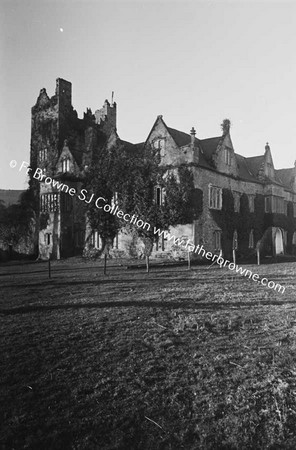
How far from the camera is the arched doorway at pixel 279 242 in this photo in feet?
133

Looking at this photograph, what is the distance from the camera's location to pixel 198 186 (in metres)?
29.6

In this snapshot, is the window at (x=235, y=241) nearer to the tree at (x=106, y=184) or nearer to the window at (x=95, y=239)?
the tree at (x=106, y=184)

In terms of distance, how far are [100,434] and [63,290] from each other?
10702 mm

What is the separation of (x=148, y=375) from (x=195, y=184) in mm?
24006

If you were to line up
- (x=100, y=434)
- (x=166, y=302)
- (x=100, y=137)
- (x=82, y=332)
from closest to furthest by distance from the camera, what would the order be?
(x=100, y=434) → (x=82, y=332) → (x=166, y=302) → (x=100, y=137)

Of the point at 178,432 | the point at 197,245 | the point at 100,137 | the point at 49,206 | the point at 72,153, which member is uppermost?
the point at 100,137

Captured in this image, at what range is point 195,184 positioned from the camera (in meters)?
29.4

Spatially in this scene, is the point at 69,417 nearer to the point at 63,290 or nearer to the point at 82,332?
the point at 82,332

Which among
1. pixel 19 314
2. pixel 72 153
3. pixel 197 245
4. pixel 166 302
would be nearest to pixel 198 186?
pixel 197 245

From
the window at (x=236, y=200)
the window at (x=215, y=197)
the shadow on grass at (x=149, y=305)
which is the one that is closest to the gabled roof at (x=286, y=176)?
the window at (x=236, y=200)

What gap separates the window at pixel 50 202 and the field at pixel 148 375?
83.8 ft

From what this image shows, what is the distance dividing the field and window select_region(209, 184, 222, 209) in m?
19.4

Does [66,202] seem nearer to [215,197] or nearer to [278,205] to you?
[215,197]

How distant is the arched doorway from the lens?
40497 mm
